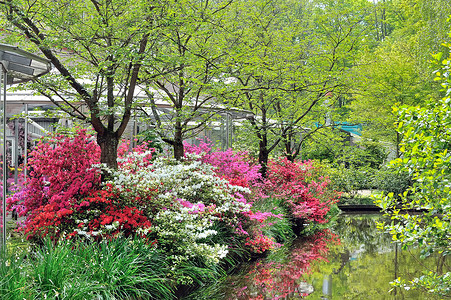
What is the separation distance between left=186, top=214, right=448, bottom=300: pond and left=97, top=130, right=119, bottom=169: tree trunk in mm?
2615

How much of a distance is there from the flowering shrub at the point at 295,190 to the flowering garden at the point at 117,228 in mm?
3900

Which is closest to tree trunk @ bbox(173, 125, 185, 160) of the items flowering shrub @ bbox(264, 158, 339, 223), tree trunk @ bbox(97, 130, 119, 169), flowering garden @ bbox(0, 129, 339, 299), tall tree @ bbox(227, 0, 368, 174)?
flowering garden @ bbox(0, 129, 339, 299)

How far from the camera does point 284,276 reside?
28.4 feet

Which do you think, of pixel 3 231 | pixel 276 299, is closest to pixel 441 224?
pixel 276 299

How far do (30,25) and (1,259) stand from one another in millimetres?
4174

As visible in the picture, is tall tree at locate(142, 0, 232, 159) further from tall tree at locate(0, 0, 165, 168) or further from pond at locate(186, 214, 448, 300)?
pond at locate(186, 214, 448, 300)

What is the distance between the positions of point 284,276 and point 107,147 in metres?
3.87

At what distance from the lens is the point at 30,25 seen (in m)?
7.56

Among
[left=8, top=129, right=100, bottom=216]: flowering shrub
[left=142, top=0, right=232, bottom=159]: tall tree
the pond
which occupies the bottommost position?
the pond

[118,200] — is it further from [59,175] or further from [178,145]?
[178,145]

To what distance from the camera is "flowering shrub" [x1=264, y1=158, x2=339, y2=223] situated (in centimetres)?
1357

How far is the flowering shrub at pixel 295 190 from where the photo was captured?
13570 millimetres

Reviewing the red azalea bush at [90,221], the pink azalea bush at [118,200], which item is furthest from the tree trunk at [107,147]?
the red azalea bush at [90,221]

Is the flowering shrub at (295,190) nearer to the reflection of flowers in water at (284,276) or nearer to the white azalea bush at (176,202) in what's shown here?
the reflection of flowers in water at (284,276)
